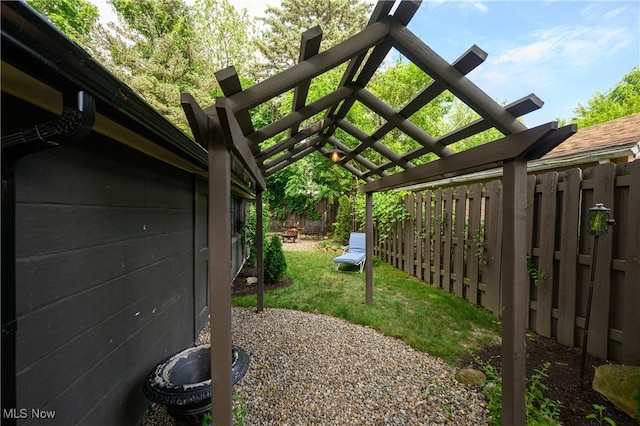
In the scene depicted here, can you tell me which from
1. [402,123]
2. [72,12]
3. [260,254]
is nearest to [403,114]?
[402,123]

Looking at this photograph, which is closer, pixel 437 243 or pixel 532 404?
pixel 532 404

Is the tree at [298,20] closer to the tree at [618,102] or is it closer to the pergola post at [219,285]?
the tree at [618,102]

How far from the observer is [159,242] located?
2.17 metres

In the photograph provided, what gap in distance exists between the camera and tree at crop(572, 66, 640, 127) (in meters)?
14.2

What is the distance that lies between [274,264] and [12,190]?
4.59 metres

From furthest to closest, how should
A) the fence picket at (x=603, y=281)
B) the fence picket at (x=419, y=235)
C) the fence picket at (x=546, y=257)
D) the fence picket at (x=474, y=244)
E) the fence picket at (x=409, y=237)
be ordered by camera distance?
the fence picket at (x=409, y=237) < the fence picket at (x=419, y=235) < the fence picket at (x=474, y=244) < the fence picket at (x=546, y=257) < the fence picket at (x=603, y=281)

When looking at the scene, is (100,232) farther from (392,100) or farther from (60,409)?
(392,100)

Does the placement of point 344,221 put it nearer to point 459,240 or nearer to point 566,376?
point 459,240

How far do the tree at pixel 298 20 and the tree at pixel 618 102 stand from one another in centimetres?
1299

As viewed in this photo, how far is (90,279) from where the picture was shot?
53.7 inches

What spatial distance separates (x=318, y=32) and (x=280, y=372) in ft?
9.13

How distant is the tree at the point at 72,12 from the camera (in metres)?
11.6

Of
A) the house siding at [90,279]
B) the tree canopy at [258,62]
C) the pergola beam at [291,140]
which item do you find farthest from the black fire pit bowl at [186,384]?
the tree canopy at [258,62]

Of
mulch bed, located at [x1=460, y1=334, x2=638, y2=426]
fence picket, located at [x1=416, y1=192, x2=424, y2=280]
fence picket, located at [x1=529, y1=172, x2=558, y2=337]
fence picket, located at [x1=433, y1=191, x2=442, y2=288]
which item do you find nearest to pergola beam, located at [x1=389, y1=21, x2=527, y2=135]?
fence picket, located at [x1=529, y1=172, x2=558, y2=337]
